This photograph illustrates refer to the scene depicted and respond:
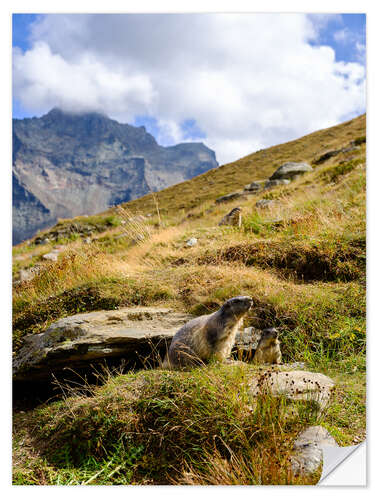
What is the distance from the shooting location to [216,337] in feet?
12.6

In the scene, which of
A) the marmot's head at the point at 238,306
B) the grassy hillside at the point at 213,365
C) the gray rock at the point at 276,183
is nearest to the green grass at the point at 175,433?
the grassy hillside at the point at 213,365

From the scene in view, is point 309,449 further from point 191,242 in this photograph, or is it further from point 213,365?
point 191,242

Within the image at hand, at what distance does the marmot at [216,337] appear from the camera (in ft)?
12.5

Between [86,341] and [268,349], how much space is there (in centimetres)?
234

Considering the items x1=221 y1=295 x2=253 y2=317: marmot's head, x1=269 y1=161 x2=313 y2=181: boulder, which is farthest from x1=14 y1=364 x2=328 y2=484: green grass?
x1=269 y1=161 x2=313 y2=181: boulder

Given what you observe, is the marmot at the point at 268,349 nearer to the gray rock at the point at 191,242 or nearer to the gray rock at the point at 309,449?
the gray rock at the point at 309,449

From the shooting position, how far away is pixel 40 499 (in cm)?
303

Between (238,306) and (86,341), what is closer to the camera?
(238,306)

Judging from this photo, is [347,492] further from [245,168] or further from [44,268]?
[245,168]

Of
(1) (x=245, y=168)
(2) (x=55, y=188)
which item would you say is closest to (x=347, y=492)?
(1) (x=245, y=168)

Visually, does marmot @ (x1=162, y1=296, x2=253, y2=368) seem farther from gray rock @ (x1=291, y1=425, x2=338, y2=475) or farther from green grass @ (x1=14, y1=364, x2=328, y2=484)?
gray rock @ (x1=291, y1=425, x2=338, y2=475)

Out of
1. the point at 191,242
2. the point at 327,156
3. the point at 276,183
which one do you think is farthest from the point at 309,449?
the point at 327,156

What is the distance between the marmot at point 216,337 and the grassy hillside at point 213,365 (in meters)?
0.34

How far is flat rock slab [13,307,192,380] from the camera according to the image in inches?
183
